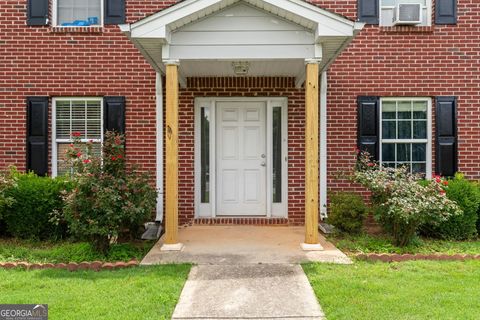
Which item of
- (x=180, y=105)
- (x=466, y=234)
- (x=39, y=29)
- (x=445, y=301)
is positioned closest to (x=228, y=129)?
(x=180, y=105)

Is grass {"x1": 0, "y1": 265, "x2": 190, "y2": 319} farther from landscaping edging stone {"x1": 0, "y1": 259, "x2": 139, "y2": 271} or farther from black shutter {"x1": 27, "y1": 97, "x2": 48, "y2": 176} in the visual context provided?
black shutter {"x1": 27, "y1": 97, "x2": 48, "y2": 176}

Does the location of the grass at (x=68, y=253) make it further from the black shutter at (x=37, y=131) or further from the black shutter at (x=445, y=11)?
the black shutter at (x=445, y=11)

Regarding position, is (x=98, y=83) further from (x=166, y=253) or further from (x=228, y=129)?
(x=166, y=253)

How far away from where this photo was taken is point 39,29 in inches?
Answer: 327

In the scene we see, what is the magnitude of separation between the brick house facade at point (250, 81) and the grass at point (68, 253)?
2003 millimetres

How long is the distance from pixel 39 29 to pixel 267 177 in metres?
4.91

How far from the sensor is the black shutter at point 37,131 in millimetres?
8297

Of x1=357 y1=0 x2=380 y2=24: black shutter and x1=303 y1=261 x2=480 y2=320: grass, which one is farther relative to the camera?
x1=357 y1=0 x2=380 y2=24: black shutter

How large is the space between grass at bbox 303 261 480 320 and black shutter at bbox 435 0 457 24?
4690 mm

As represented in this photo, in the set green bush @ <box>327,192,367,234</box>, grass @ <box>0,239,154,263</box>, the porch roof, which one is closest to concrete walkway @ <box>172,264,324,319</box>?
grass @ <box>0,239,154,263</box>

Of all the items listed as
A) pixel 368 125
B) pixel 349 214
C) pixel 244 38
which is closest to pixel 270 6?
pixel 244 38

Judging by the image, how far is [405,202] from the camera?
244 inches

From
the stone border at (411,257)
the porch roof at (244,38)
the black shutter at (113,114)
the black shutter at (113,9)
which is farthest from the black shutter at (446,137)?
the black shutter at (113,9)

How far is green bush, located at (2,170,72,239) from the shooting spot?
Result: 23.5ft
